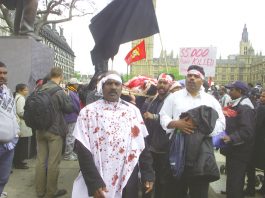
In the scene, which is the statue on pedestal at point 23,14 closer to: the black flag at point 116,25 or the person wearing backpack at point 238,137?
the black flag at point 116,25

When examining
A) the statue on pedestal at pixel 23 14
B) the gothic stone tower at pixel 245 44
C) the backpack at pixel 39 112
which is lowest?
the backpack at pixel 39 112

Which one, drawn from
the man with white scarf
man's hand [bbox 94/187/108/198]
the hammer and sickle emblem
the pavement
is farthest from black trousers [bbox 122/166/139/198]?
the hammer and sickle emblem

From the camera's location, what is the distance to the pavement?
5445 millimetres

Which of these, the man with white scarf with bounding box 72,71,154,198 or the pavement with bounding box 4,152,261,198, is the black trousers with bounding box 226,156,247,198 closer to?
the pavement with bounding box 4,152,261,198

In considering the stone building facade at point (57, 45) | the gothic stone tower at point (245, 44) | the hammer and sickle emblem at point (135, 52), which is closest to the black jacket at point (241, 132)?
the hammer and sickle emblem at point (135, 52)

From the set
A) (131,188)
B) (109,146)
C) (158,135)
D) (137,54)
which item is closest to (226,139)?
(158,135)

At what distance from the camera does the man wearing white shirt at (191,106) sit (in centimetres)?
402

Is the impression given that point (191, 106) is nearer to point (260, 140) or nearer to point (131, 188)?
point (131, 188)

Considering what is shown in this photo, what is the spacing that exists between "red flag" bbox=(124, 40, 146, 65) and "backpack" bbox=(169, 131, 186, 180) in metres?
6.51

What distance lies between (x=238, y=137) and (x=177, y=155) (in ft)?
4.12

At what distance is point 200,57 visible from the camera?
33.0 feet

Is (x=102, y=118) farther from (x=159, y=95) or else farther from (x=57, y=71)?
(x=57, y=71)

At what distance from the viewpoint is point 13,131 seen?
13.4ft

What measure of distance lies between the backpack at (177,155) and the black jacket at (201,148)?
45 mm
